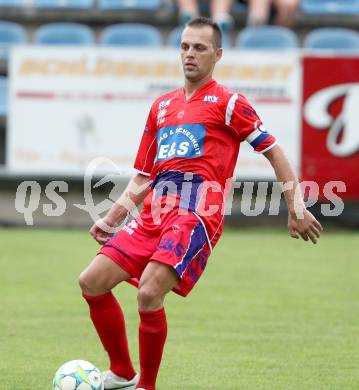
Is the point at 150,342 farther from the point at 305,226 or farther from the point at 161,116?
the point at 161,116

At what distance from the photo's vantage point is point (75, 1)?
52.7ft

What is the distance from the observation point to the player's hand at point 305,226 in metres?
5.45

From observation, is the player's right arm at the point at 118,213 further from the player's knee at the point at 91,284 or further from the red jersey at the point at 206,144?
the player's knee at the point at 91,284

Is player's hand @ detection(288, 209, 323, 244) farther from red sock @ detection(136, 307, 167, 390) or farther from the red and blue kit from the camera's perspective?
red sock @ detection(136, 307, 167, 390)

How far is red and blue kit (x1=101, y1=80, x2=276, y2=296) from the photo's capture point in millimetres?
5543

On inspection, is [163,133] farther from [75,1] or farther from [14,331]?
[75,1]

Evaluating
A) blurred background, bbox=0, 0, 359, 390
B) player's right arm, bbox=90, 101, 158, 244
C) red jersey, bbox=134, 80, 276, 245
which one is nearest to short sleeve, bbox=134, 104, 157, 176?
player's right arm, bbox=90, 101, 158, 244

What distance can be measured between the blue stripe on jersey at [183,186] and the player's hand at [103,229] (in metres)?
0.42

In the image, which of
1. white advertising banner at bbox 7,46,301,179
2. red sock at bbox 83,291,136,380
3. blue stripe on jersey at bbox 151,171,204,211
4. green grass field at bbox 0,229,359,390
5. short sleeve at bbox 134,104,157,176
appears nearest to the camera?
blue stripe on jersey at bbox 151,171,204,211

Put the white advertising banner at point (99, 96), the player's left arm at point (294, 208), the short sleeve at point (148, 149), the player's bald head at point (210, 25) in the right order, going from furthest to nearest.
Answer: the white advertising banner at point (99, 96) → the short sleeve at point (148, 149) → the player's bald head at point (210, 25) → the player's left arm at point (294, 208)

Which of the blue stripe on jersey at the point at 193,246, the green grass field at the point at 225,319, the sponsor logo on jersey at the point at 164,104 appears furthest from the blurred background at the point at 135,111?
the blue stripe on jersey at the point at 193,246

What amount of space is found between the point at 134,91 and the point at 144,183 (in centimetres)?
725

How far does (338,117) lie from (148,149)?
7.59 metres

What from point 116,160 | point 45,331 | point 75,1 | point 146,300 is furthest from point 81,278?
point 75,1
